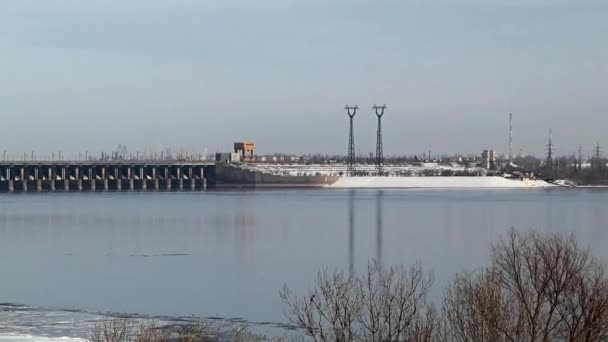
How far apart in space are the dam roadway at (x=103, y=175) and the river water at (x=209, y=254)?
57.2m

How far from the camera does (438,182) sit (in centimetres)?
9788

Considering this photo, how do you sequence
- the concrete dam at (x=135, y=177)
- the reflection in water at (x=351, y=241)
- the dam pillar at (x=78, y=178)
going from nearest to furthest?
the reflection in water at (x=351, y=241), the concrete dam at (x=135, y=177), the dam pillar at (x=78, y=178)

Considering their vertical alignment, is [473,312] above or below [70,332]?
above

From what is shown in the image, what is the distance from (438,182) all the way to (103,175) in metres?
36.0

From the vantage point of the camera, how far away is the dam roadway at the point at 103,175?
100 metres

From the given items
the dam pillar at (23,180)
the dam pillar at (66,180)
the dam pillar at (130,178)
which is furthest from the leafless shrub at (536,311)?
the dam pillar at (23,180)

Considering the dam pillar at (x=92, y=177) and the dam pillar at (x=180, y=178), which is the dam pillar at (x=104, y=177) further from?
the dam pillar at (x=180, y=178)

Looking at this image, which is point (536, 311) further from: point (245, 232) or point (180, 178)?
point (180, 178)

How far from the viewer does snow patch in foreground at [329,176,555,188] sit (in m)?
94.8

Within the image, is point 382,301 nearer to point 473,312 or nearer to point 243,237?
point 473,312

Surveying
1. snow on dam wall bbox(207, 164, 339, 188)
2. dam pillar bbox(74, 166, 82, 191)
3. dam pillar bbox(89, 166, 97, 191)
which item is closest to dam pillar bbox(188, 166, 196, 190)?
snow on dam wall bbox(207, 164, 339, 188)

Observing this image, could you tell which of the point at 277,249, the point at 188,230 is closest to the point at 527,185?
the point at 188,230

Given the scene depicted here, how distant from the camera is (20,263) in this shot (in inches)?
942

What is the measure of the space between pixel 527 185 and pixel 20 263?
75831mm
